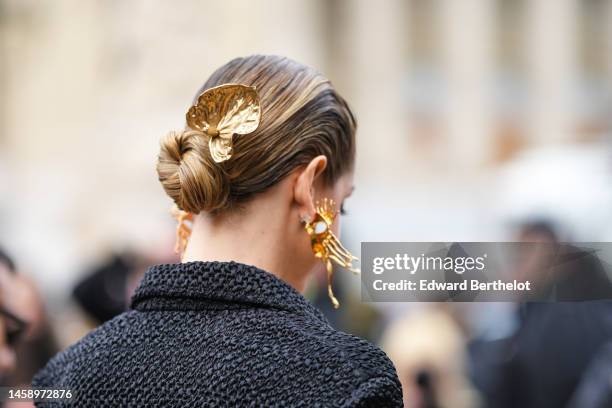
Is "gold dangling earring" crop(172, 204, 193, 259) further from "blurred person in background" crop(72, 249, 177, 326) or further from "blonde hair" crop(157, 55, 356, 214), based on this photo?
"blurred person in background" crop(72, 249, 177, 326)

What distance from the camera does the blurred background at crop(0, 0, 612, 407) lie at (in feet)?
9.86

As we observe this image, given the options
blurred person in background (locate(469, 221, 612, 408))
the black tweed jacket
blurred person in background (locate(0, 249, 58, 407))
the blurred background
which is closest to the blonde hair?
the black tweed jacket

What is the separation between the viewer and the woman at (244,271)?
1.24 metres

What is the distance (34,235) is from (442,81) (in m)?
6.49

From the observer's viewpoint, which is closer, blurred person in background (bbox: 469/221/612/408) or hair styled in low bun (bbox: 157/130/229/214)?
hair styled in low bun (bbox: 157/130/229/214)

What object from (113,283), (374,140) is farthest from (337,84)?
(113,283)

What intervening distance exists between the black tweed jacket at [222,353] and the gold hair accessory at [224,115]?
163 millimetres

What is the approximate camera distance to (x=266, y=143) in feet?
4.39

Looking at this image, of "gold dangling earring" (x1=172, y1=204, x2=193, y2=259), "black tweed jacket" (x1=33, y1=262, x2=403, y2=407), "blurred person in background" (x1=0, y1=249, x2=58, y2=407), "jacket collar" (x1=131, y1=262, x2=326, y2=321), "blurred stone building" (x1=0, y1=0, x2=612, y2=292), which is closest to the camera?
"black tweed jacket" (x1=33, y1=262, x2=403, y2=407)

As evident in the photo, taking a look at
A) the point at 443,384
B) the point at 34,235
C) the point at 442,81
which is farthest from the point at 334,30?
the point at 443,384

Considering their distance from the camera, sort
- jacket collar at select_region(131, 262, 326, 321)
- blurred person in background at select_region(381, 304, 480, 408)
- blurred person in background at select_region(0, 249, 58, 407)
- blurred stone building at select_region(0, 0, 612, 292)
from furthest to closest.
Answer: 1. blurred stone building at select_region(0, 0, 612, 292)
2. blurred person in background at select_region(381, 304, 480, 408)
3. blurred person in background at select_region(0, 249, 58, 407)
4. jacket collar at select_region(131, 262, 326, 321)

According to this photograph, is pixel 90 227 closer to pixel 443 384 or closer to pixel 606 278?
pixel 443 384

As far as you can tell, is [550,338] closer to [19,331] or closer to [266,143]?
[19,331]

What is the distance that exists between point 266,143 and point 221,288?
8.0 inches
